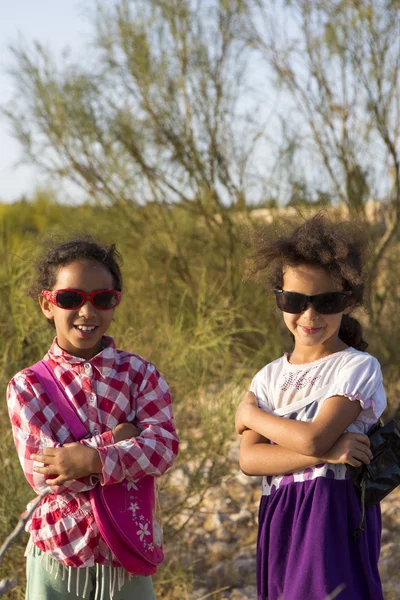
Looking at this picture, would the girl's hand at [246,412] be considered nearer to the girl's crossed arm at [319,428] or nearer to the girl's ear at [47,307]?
the girl's crossed arm at [319,428]

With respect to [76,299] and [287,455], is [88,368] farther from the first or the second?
[287,455]

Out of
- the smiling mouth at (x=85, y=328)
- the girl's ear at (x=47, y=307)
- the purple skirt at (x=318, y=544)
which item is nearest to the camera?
Result: the purple skirt at (x=318, y=544)

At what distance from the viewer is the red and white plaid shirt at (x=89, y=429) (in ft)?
8.45

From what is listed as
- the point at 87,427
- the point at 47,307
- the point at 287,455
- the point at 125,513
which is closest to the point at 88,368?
the point at 87,427

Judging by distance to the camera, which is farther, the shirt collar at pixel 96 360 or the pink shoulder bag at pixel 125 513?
the shirt collar at pixel 96 360

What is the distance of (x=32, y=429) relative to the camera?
263 centimetres

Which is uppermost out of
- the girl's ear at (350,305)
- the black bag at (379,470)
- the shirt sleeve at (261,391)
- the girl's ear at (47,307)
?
the girl's ear at (47,307)

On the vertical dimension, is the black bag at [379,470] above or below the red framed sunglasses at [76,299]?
below

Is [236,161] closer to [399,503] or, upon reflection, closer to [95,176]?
[95,176]

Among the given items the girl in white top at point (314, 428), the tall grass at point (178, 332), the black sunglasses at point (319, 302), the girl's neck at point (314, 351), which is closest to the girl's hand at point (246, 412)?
the girl in white top at point (314, 428)

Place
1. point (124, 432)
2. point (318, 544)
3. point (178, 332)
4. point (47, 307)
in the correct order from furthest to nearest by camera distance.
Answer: point (178, 332) → point (47, 307) → point (124, 432) → point (318, 544)

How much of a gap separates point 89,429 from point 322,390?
2.26 ft

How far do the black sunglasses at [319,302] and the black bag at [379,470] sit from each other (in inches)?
14.7

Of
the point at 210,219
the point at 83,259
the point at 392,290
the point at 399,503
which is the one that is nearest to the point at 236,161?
the point at 210,219
